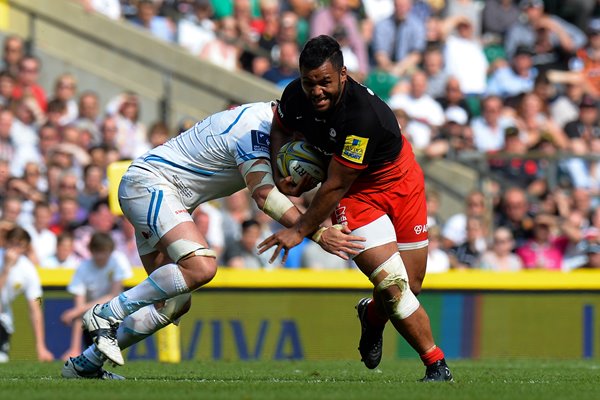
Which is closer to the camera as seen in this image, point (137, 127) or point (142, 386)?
point (142, 386)

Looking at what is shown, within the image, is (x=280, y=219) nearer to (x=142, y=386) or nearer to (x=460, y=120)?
(x=142, y=386)

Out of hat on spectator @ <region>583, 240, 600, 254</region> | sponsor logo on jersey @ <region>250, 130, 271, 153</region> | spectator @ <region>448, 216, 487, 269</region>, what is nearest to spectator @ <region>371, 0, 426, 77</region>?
spectator @ <region>448, 216, 487, 269</region>

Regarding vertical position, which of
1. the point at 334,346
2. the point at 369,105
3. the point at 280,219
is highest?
the point at 369,105

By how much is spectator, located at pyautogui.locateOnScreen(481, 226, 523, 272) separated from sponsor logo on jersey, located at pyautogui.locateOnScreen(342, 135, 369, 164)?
7083 mm

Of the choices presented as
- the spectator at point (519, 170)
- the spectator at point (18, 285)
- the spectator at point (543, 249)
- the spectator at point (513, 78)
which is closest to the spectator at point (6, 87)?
the spectator at point (18, 285)

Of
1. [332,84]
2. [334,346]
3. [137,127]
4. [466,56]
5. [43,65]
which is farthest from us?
[466,56]

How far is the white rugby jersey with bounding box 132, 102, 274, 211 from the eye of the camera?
29.6ft

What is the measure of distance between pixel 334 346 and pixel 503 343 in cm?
179

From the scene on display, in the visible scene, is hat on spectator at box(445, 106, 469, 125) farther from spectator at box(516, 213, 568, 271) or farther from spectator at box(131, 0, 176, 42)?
spectator at box(131, 0, 176, 42)

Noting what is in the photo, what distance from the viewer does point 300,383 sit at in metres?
8.98

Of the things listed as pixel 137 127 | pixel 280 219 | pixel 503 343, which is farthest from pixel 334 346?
pixel 280 219

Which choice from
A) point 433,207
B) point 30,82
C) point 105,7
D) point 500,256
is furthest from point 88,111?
point 500,256

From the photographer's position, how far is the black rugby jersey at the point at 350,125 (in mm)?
8383

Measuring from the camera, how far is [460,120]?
1747 cm
